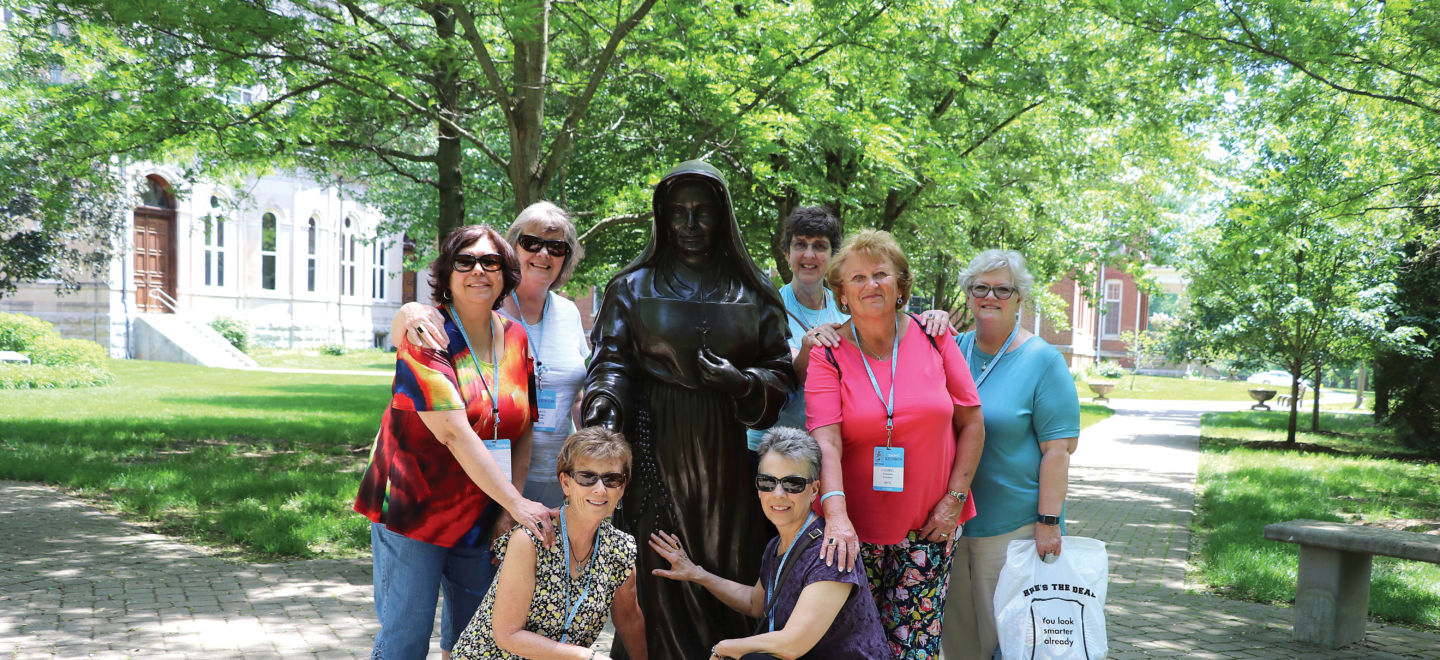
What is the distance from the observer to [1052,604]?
3.36 meters

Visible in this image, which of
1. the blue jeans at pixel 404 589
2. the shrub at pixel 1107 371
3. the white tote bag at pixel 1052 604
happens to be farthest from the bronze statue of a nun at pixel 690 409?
the shrub at pixel 1107 371

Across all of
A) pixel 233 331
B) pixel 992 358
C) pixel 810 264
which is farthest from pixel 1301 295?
pixel 233 331

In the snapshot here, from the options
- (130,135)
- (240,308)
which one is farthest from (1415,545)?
(240,308)

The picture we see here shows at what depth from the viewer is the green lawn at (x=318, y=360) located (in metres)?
29.5

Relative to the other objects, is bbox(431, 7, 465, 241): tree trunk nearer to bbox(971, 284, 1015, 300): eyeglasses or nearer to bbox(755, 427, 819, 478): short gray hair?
bbox(971, 284, 1015, 300): eyeglasses

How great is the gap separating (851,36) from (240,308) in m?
28.5

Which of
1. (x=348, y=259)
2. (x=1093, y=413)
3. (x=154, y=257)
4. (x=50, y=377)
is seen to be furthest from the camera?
(x=348, y=259)

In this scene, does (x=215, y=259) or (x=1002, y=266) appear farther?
(x=215, y=259)

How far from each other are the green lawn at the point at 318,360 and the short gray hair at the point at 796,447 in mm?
27812

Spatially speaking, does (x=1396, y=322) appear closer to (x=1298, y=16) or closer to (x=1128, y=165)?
(x=1128, y=165)

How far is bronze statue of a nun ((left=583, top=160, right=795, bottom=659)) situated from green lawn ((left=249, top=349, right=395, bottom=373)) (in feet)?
89.3

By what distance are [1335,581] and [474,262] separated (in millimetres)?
5268

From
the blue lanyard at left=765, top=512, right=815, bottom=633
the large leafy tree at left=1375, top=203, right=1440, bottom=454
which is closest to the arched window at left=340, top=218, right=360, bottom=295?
the large leafy tree at left=1375, top=203, right=1440, bottom=454

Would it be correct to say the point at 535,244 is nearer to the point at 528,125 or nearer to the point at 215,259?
the point at 528,125
